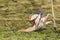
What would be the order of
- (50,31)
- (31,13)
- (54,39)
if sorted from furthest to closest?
(31,13) < (50,31) < (54,39)

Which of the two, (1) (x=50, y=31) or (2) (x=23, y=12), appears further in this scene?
(2) (x=23, y=12)

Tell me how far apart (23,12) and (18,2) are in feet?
0.44

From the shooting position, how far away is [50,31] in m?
2.95

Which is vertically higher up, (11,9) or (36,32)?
(11,9)

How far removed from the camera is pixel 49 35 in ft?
9.38

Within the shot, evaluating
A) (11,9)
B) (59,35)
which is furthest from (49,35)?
(11,9)

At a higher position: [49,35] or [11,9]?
[11,9]

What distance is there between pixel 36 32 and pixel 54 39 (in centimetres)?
23

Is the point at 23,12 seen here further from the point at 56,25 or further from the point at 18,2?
the point at 56,25

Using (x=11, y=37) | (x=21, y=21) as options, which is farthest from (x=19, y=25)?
(x=11, y=37)

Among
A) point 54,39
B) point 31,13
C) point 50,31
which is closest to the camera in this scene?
point 54,39

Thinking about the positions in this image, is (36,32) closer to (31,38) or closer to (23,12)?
(31,38)

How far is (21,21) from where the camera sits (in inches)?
124

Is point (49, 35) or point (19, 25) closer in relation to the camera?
point (49, 35)
